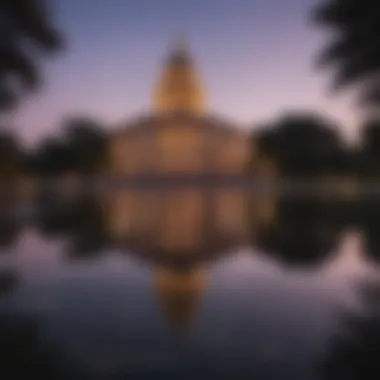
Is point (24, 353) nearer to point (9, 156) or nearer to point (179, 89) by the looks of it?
point (9, 156)

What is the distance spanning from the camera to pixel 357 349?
2246 mm

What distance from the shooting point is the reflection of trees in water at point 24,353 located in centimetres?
201

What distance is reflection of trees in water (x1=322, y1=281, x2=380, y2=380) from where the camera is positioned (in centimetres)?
199

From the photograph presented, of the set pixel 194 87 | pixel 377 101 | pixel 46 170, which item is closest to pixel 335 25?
pixel 377 101

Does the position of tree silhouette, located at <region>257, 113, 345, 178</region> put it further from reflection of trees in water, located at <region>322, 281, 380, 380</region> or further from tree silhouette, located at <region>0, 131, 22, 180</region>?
reflection of trees in water, located at <region>322, 281, 380, 380</region>

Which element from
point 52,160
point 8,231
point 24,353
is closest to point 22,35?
point 8,231

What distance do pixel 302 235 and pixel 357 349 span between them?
3769mm

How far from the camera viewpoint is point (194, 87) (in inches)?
1387

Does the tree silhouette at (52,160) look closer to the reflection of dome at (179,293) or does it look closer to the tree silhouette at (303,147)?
the tree silhouette at (303,147)

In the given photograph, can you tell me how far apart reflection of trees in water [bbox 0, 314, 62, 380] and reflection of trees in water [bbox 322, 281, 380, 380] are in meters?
0.99

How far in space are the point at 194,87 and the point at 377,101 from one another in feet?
84.0

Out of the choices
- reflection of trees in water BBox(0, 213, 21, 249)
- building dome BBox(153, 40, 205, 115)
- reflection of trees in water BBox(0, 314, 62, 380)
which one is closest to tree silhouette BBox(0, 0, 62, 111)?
reflection of trees in water BBox(0, 213, 21, 249)

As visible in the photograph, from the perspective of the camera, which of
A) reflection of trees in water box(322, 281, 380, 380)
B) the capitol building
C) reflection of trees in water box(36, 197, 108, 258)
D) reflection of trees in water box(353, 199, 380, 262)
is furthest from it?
the capitol building

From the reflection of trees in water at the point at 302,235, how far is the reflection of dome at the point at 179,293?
103 cm
